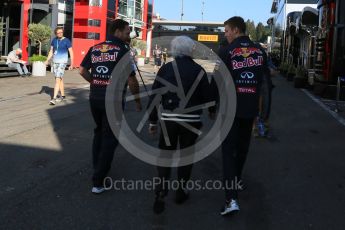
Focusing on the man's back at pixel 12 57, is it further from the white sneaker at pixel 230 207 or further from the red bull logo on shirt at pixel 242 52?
the white sneaker at pixel 230 207

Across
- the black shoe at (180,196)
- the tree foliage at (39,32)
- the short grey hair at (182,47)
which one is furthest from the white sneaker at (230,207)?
Result: the tree foliage at (39,32)

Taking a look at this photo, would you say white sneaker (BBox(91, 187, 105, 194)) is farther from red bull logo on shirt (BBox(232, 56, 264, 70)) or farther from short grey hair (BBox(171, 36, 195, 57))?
red bull logo on shirt (BBox(232, 56, 264, 70))

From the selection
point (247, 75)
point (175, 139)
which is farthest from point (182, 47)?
point (175, 139)

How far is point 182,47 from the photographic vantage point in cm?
475

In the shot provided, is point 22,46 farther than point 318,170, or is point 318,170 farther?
point 22,46

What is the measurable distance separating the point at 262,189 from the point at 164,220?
1.52m

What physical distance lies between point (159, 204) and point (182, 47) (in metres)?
1.53

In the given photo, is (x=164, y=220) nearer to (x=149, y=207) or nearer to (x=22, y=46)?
(x=149, y=207)

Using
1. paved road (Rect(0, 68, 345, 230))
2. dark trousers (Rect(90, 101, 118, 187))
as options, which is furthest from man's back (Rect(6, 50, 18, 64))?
dark trousers (Rect(90, 101, 118, 187))

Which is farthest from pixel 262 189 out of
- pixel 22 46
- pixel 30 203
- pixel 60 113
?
pixel 22 46

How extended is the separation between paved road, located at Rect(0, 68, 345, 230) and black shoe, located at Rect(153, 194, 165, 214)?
77 mm

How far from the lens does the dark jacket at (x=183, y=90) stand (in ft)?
15.5

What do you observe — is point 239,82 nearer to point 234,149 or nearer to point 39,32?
point 234,149

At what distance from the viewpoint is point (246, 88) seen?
4.83 m
